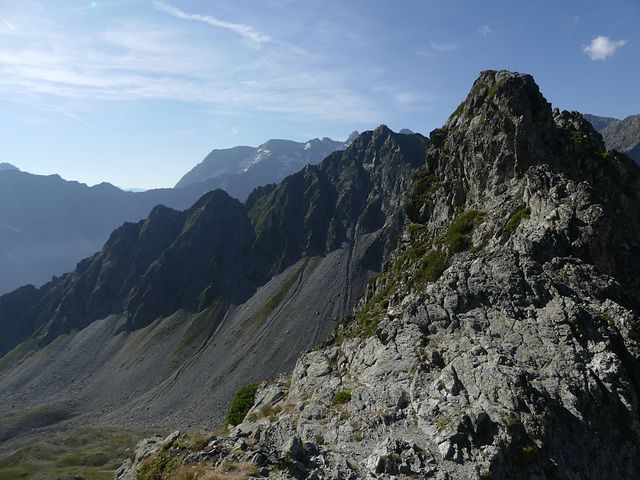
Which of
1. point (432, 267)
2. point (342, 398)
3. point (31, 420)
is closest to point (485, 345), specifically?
point (342, 398)

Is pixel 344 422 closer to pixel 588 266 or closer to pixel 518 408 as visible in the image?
pixel 518 408

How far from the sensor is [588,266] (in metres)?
27.0

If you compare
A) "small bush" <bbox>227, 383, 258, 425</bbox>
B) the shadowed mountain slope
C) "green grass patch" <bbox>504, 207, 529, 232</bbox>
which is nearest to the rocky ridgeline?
"green grass patch" <bbox>504, 207, 529, 232</bbox>

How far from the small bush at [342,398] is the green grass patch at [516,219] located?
2472 centimetres

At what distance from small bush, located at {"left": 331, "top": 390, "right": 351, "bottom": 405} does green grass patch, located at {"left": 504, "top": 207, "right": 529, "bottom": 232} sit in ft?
81.1

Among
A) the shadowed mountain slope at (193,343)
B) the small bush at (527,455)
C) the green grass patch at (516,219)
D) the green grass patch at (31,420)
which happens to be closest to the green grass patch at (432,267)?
the green grass patch at (516,219)

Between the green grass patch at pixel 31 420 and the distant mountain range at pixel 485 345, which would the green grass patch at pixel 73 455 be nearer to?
the distant mountain range at pixel 485 345

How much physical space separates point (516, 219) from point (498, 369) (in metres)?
23.3

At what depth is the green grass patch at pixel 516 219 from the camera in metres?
36.7

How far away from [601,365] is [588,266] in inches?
418

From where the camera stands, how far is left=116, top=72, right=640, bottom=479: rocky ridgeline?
1625cm

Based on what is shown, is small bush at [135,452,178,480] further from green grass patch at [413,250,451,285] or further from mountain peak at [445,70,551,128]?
mountain peak at [445,70,551,128]

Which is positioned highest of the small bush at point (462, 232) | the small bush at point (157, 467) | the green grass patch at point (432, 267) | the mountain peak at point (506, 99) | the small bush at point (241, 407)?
the mountain peak at point (506, 99)

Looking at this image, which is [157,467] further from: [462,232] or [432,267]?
[462,232]
